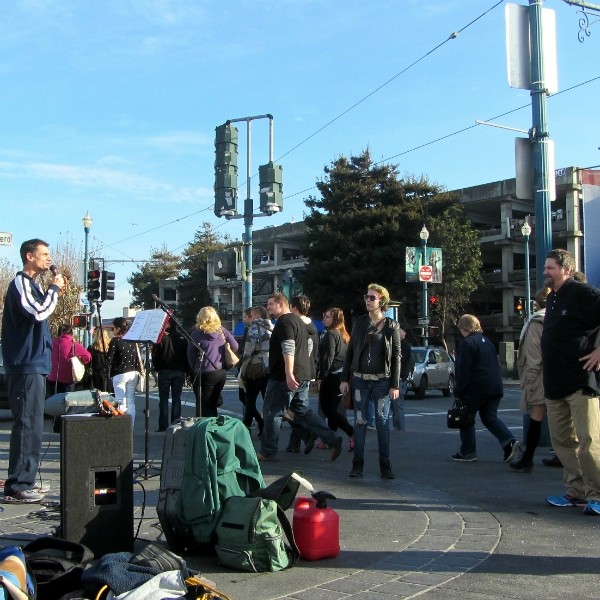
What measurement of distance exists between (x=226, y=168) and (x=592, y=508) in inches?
522

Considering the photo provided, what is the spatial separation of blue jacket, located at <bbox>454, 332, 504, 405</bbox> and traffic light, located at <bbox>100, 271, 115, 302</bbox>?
13.9 m

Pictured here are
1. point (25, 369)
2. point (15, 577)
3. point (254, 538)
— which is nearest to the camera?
point (15, 577)

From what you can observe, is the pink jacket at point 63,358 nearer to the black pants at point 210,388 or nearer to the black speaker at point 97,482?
the black pants at point 210,388

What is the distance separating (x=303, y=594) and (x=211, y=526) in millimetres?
825

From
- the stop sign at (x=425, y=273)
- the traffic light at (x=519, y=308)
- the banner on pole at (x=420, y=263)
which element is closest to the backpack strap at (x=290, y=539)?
the banner on pole at (x=420, y=263)

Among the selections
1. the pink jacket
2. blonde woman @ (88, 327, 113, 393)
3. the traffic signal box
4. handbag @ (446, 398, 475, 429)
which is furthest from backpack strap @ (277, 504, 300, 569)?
the traffic signal box

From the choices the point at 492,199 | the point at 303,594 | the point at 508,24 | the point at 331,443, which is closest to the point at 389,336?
the point at 331,443

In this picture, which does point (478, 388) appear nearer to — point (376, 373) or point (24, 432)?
point (376, 373)

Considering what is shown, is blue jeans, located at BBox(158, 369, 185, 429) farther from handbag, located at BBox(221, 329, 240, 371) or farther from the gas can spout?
the gas can spout

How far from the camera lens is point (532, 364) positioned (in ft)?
27.3

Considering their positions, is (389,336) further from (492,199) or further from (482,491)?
(492,199)

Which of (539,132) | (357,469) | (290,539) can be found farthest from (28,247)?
(539,132)

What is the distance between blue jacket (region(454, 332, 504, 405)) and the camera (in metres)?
8.87

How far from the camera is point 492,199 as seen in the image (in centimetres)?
5025
